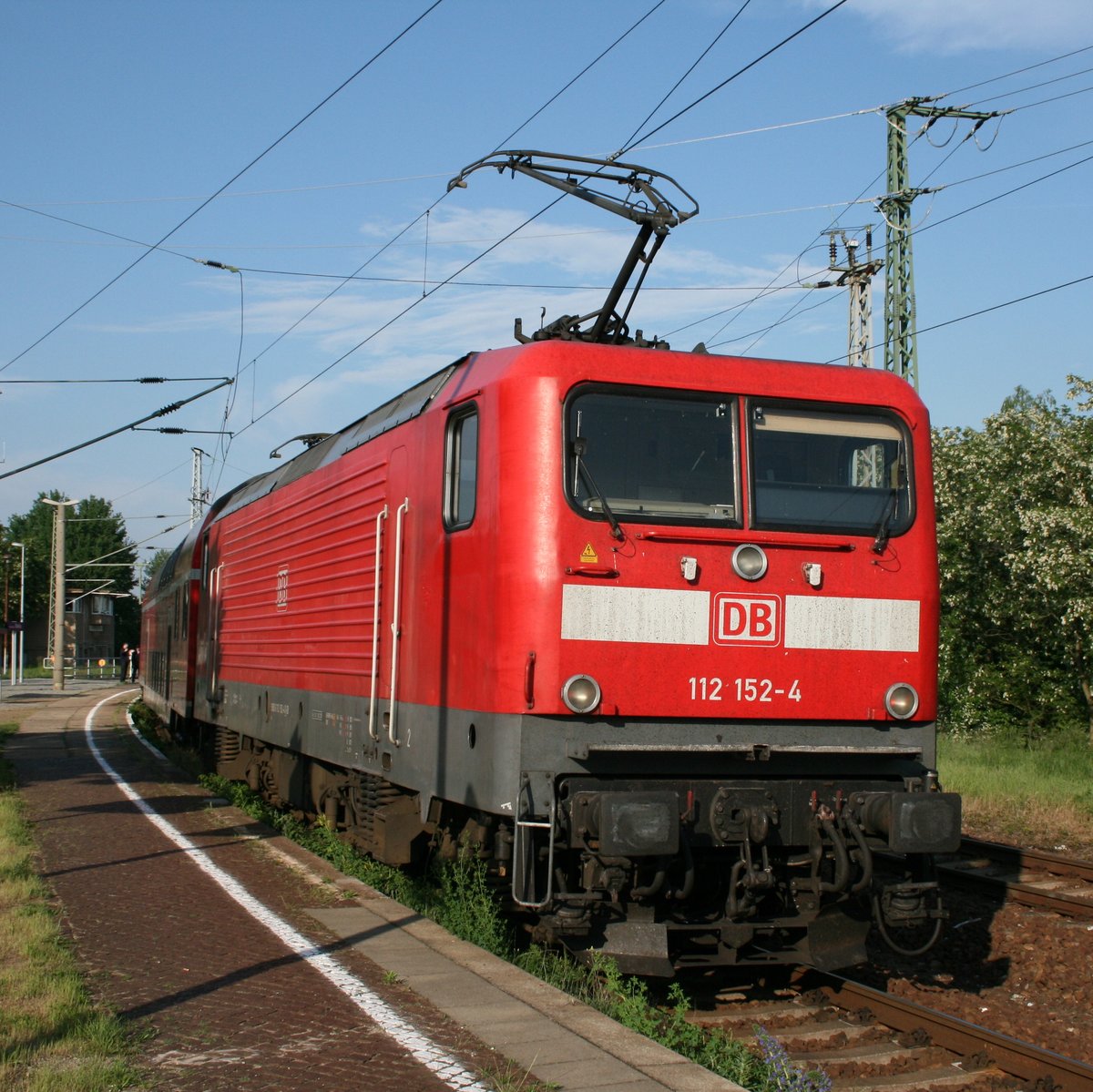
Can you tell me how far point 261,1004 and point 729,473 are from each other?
11.7 ft

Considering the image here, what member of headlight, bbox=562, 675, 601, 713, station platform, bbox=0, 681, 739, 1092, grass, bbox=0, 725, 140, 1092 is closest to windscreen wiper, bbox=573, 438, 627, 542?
headlight, bbox=562, 675, 601, 713

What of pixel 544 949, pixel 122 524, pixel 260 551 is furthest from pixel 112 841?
pixel 122 524

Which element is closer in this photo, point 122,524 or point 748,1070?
point 748,1070

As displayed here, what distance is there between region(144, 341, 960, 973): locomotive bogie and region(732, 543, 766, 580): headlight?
0.01 metres

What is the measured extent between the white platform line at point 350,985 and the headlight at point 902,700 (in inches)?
122

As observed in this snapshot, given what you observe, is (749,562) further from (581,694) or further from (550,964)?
→ (550,964)

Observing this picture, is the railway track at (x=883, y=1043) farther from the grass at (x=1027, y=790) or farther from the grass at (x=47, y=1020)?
the grass at (x=1027, y=790)

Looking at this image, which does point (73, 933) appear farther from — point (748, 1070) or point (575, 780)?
point (748, 1070)

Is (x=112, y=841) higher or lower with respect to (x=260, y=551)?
lower

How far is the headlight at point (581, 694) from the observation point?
21.8 ft

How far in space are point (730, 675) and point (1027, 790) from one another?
32.7ft

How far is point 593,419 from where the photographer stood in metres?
7.08

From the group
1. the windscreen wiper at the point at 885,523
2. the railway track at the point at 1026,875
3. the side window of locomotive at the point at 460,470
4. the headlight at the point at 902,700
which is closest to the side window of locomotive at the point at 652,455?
the side window of locomotive at the point at 460,470

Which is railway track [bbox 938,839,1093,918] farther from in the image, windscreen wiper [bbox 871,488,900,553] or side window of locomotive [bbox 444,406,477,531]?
side window of locomotive [bbox 444,406,477,531]
